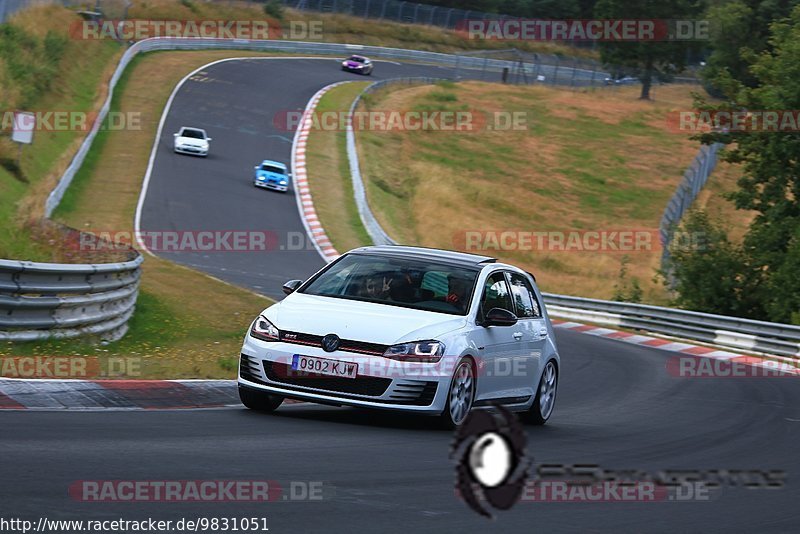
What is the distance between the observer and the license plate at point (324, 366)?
9484mm

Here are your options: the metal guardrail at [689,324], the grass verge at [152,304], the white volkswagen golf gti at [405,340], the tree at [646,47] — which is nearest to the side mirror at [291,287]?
the white volkswagen golf gti at [405,340]

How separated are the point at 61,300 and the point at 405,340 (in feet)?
16.4

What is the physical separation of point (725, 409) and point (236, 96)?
46.2 metres

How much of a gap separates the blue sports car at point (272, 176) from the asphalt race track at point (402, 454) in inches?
984

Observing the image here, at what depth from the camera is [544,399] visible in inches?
461

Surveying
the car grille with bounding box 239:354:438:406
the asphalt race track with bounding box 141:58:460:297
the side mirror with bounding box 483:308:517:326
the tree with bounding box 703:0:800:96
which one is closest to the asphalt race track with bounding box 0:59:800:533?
the car grille with bounding box 239:354:438:406

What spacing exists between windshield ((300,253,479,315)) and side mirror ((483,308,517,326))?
0.22 meters

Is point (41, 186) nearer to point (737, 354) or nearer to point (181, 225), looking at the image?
point (181, 225)

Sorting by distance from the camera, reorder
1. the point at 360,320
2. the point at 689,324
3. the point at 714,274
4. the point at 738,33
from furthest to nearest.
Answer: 1. the point at 738,33
2. the point at 714,274
3. the point at 689,324
4. the point at 360,320

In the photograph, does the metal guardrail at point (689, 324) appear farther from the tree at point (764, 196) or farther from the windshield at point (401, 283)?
the windshield at point (401, 283)

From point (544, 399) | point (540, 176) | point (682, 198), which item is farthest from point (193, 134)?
point (544, 399)

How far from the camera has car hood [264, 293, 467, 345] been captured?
31.6 ft

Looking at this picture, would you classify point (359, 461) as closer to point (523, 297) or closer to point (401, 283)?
point (401, 283)

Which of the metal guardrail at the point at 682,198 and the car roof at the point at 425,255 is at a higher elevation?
the car roof at the point at 425,255
